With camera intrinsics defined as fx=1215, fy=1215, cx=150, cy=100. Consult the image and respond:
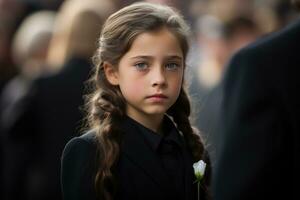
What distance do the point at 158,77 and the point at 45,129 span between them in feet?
9.10

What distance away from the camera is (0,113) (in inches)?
376

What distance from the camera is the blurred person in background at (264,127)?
171 inches

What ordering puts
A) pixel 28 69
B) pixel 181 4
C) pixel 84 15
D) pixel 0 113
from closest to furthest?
1. pixel 84 15
2. pixel 0 113
3. pixel 28 69
4. pixel 181 4

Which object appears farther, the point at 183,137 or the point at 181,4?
the point at 181,4

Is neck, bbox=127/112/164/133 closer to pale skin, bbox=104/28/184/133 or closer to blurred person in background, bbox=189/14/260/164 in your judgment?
pale skin, bbox=104/28/184/133

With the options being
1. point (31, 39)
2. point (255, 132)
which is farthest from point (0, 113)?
point (255, 132)

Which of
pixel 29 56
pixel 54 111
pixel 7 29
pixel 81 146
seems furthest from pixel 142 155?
pixel 7 29

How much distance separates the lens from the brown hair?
4.37m

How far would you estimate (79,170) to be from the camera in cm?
432

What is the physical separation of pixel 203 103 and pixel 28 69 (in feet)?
8.65

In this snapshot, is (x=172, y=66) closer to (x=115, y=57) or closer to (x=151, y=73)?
(x=151, y=73)

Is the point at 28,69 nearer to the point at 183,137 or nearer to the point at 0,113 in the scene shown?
the point at 0,113

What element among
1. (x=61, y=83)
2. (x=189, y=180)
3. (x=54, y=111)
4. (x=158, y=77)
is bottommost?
(x=189, y=180)

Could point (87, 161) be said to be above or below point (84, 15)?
below
